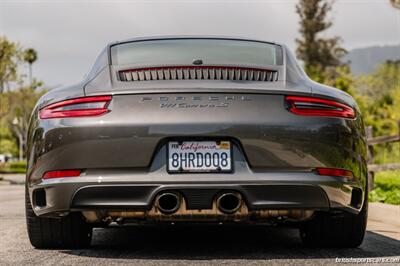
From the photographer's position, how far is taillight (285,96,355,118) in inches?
176

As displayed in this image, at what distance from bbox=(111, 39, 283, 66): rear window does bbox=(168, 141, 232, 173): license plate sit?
2.06ft

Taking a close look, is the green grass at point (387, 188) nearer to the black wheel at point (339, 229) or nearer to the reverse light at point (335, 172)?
the black wheel at point (339, 229)

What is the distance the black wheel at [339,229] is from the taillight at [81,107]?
1.56 meters

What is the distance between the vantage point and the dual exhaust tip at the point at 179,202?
14.2 feet

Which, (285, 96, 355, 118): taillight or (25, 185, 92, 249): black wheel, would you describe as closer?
(285, 96, 355, 118): taillight

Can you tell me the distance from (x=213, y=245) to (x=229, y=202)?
0.84m

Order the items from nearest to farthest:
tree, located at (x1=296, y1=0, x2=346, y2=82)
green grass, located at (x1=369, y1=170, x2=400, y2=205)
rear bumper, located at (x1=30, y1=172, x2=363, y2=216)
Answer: rear bumper, located at (x1=30, y1=172, x2=363, y2=216)
green grass, located at (x1=369, y1=170, x2=400, y2=205)
tree, located at (x1=296, y1=0, x2=346, y2=82)

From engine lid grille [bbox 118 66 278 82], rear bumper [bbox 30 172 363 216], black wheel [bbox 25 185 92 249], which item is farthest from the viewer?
black wheel [bbox 25 185 92 249]

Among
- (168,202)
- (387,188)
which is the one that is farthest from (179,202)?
(387,188)

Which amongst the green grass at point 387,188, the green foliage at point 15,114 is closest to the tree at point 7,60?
the green foliage at point 15,114

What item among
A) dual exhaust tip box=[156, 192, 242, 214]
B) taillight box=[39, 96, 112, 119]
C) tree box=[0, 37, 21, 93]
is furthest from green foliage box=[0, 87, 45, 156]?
dual exhaust tip box=[156, 192, 242, 214]

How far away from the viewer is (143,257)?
4543mm

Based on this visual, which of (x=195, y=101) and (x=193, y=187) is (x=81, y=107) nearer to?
(x=195, y=101)

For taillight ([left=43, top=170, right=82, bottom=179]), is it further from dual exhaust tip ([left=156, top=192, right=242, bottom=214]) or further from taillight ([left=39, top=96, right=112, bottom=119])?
dual exhaust tip ([left=156, top=192, right=242, bottom=214])
